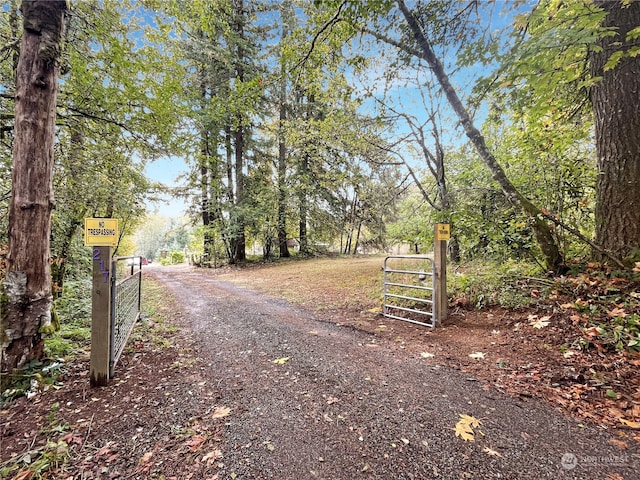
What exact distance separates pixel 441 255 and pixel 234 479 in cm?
352

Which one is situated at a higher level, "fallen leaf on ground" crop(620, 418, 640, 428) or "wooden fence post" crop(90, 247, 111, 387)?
"wooden fence post" crop(90, 247, 111, 387)

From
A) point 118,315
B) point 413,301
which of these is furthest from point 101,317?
point 413,301

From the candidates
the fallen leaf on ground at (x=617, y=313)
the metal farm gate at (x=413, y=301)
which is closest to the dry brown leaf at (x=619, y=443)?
the fallen leaf on ground at (x=617, y=313)

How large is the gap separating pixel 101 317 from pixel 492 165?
5237 millimetres

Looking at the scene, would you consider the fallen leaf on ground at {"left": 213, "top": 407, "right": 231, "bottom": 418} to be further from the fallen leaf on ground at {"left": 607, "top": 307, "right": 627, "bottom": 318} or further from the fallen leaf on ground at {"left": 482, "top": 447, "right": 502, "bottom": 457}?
the fallen leaf on ground at {"left": 607, "top": 307, "right": 627, "bottom": 318}

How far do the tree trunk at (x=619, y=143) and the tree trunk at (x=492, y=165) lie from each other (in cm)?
50

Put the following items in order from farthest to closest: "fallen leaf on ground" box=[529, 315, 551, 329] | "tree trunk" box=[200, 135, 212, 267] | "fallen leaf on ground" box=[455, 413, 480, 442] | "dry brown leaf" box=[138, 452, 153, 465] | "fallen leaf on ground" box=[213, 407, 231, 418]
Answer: "tree trunk" box=[200, 135, 212, 267] → "fallen leaf on ground" box=[529, 315, 551, 329] → "fallen leaf on ground" box=[213, 407, 231, 418] → "fallen leaf on ground" box=[455, 413, 480, 442] → "dry brown leaf" box=[138, 452, 153, 465]

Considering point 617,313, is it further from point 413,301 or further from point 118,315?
point 118,315

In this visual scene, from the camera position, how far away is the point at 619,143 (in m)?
3.39

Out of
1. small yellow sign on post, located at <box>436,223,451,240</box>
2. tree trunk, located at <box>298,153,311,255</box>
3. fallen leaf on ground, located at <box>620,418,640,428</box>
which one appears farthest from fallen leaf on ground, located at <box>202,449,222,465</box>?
tree trunk, located at <box>298,153,311,255</box>

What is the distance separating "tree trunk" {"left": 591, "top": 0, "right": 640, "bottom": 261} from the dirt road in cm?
275

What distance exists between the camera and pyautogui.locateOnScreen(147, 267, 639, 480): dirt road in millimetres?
1537

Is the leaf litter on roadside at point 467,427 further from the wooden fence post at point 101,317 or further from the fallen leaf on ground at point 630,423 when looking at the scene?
the wooden fence post at point 101,317

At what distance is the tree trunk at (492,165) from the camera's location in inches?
155
